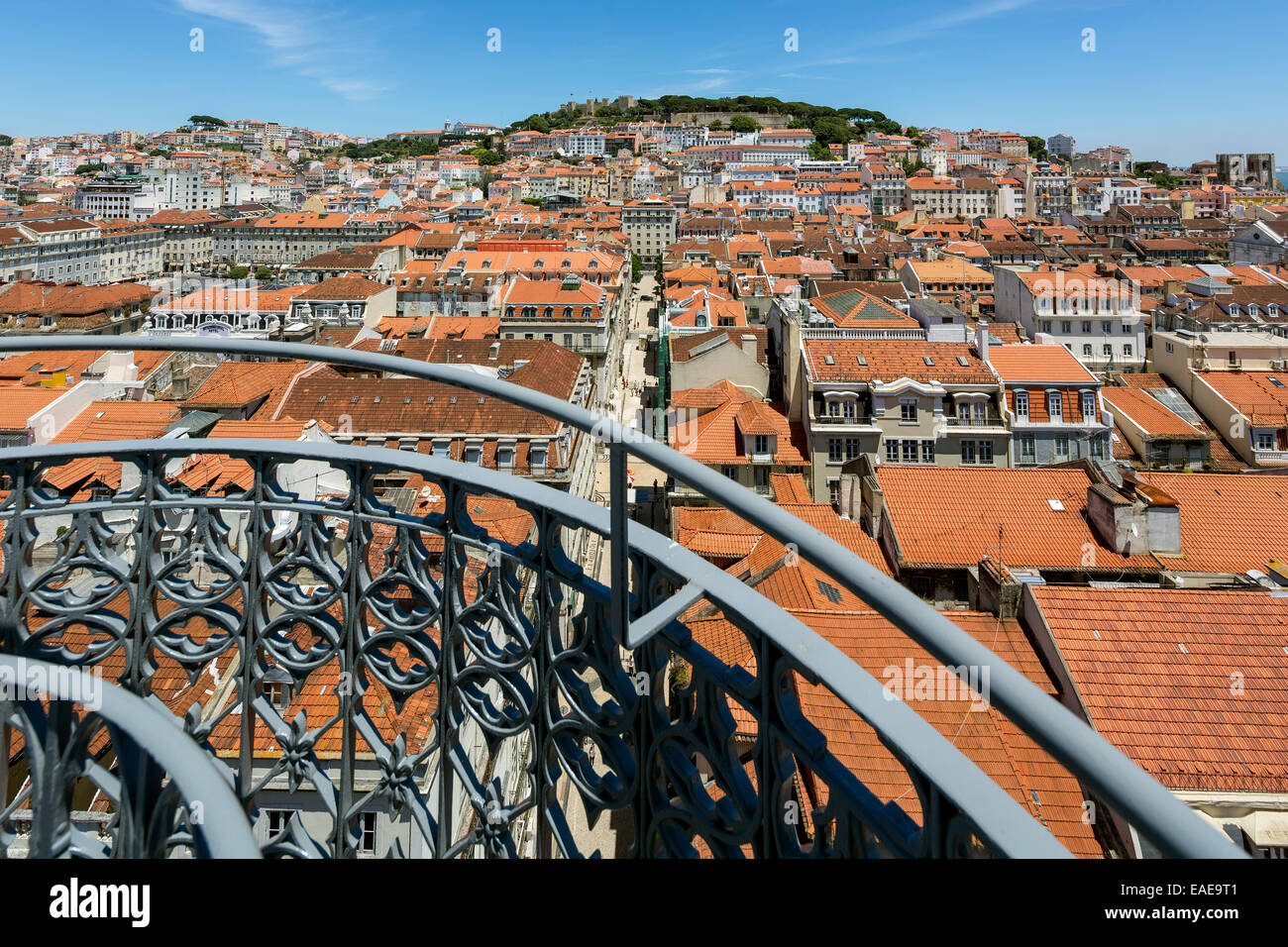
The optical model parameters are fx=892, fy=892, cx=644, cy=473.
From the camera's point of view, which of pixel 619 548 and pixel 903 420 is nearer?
pixel 619 548

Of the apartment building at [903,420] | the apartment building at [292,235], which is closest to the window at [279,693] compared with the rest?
the apartment building at [903,420]

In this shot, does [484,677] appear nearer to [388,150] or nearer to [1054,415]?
[1054,415]

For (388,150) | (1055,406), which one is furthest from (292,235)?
(388,150)

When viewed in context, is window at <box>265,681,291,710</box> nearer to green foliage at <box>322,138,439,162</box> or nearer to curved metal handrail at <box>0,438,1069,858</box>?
curved metal handrail at <box>0,438,1069,858</box>

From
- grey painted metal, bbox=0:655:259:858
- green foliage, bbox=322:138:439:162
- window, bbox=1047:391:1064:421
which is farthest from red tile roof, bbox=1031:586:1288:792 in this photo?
green foliage, bbox=322:138:439:162

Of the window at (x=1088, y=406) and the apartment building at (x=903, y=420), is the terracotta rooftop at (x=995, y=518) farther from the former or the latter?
the window at (x=1088, y=406)

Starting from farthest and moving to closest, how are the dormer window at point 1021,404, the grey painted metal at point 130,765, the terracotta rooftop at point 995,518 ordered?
the dormer window at point 1021,404, the terracotta rooftop at point 995,518, the grey painted metal at point 130,765
